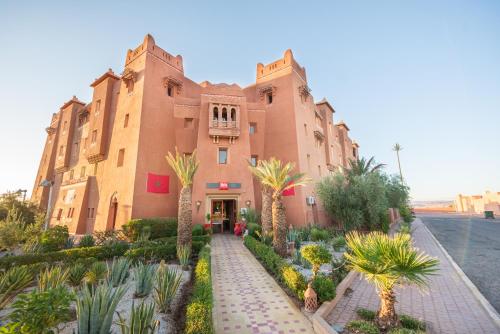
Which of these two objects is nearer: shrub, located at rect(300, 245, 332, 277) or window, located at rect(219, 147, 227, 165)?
shrub, located at rect(300, 245, 332, 277)

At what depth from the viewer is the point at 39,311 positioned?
12.1 ft

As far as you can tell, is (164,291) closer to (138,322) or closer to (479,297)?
(138,322)

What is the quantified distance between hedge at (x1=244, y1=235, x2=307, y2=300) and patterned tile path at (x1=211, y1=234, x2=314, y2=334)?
0.98 ft

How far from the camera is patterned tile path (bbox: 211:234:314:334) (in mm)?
5488

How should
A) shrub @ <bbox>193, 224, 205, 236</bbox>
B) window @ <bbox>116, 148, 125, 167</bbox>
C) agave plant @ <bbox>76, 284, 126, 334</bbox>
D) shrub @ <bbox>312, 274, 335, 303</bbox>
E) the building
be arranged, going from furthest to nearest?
1. the building
2. window @ <bbox>116, 148, 125, 167</bbox>
3. shrub @ <bbox>193, 224, 205, 236</bbox>
4. shrub @ <bbox>312, 274, 335, 303</bbox>
5. agave plant @ <bbox>76, 284, 126, 334</bbox>

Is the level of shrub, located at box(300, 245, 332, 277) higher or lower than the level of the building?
lower

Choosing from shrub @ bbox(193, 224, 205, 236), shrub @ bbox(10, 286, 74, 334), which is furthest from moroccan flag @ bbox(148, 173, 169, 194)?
shrub @ bbox(10, 286, 74, 334)

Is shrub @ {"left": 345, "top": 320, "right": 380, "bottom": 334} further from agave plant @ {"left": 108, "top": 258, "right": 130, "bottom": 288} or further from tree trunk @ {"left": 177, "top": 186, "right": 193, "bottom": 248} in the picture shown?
tree trunk @ {"left": 177, "top": 186, "right": 193, "bottom": 248}

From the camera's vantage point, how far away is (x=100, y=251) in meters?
11.0

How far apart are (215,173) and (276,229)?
10.6 m

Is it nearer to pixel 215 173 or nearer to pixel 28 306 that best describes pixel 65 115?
pixel 215 173

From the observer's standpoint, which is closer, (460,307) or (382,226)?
(460,307)

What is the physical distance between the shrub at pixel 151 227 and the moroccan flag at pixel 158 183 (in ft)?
11.0

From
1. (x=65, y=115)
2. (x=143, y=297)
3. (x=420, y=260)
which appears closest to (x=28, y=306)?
(x=143, y=297)
